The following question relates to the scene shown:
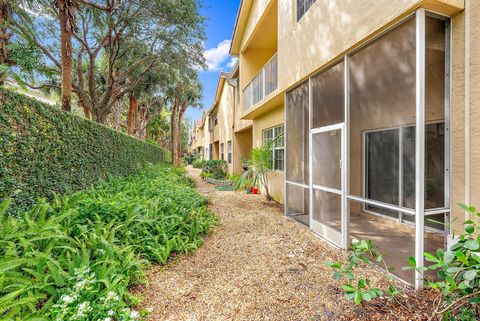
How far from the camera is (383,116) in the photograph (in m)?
4.35

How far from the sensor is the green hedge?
3312 mm

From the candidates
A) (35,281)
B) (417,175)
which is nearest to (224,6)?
(417,175)

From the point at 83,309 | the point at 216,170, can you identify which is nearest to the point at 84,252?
the point at 83,309

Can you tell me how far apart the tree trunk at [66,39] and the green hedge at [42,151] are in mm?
1038

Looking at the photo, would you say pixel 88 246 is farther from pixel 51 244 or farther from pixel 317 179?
pixel 317 179

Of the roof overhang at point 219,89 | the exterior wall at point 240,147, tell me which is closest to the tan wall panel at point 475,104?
the exterior wall at point 240,147

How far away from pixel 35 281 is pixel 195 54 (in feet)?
37.7

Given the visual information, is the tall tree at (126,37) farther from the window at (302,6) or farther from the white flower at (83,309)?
the white flower at (83,309)

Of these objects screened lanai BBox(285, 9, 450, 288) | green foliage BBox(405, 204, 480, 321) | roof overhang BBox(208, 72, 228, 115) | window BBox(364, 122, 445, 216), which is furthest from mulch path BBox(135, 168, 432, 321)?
roof overhang BBox(208, 72, 228, 115)

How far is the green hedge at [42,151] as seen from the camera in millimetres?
3312

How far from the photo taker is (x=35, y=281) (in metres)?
2.37

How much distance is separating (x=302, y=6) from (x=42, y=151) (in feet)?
22.1

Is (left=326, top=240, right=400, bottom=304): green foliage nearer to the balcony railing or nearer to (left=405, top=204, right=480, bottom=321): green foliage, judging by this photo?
(left=405, top=204, right=480, bottom=321): green foliage

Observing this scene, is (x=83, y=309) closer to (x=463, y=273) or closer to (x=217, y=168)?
(x=463, y=273)
